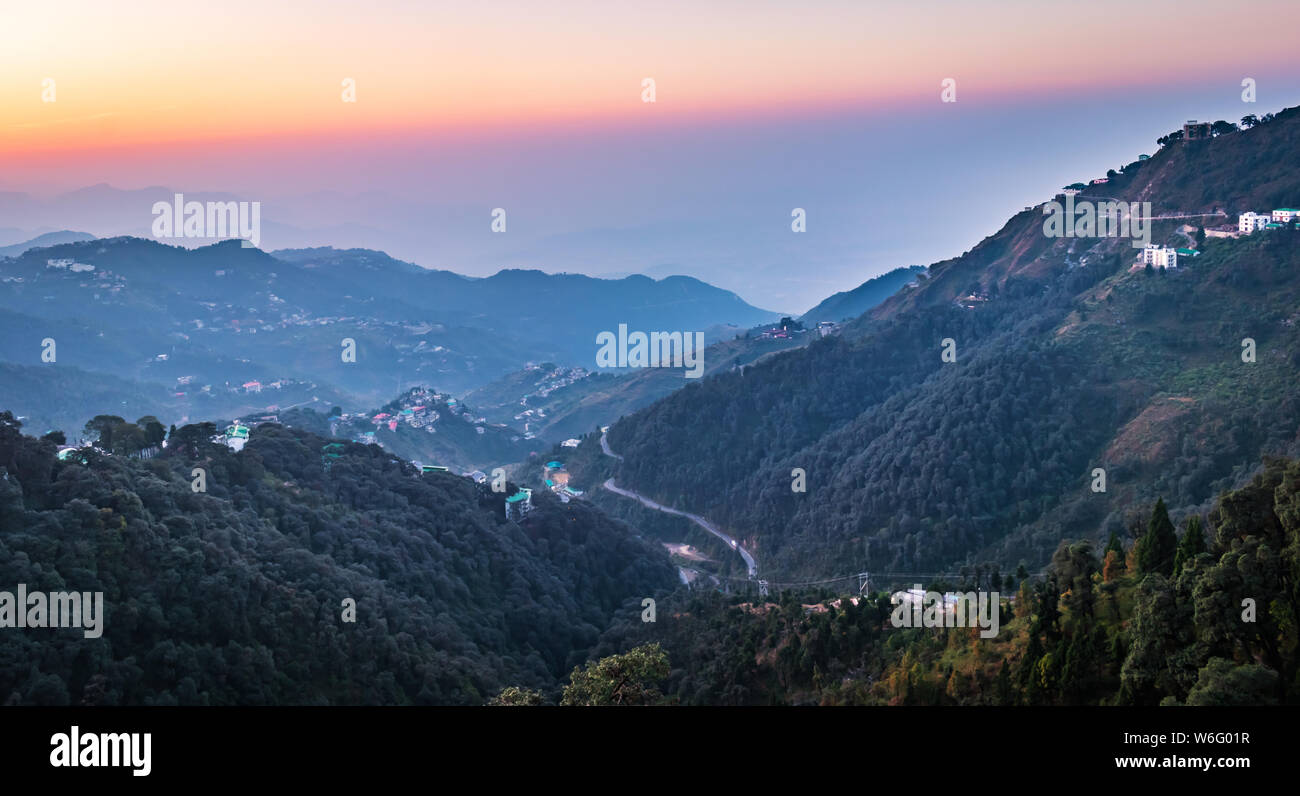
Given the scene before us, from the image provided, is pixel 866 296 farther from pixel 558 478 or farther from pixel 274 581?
pixel 274 581

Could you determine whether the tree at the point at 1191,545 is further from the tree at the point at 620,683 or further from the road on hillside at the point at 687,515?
the road on hillside at the point at 687,515

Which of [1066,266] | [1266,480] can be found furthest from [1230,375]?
[1266,480]

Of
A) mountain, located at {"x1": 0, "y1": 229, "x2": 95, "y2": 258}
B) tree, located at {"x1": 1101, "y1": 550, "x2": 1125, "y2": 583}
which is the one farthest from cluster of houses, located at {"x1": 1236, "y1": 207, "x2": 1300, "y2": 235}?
mountain, located at {"x1": 0, "y1": 229, "x2": 95, "y2": 258}

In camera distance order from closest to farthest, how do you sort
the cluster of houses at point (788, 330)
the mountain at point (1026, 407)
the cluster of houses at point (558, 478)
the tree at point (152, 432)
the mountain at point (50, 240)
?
the tree at point (152, 432) < the mountain at point (1026, 407) < the cluster of houses at point (558, 478) < the cluster of houses at point (788, 330) < the mountain at point (50, 240)

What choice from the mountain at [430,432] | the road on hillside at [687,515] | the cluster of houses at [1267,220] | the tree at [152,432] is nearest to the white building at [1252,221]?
the cluster of houses at [1267,220]
